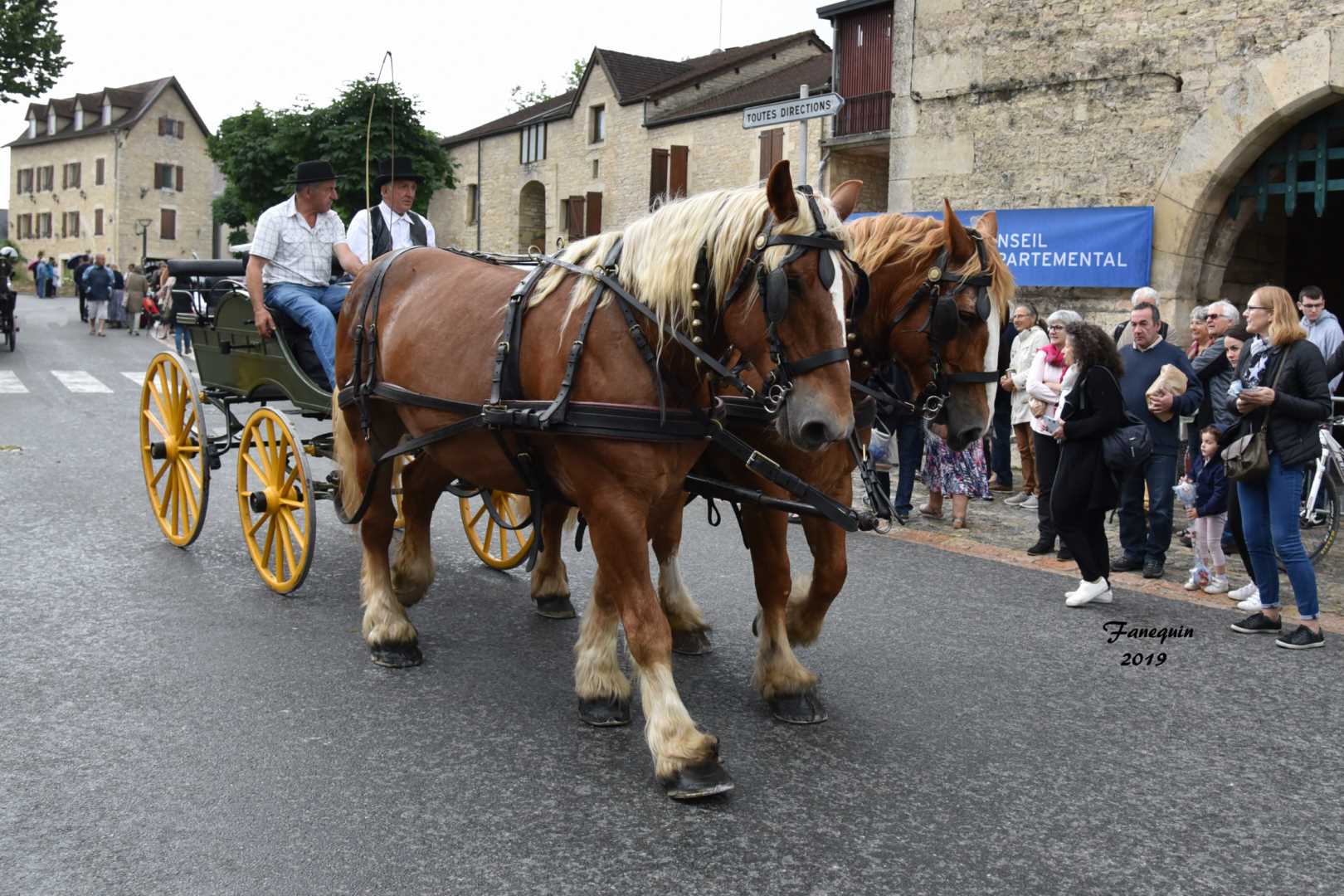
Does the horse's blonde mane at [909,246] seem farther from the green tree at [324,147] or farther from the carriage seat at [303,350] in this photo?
the green tree at [324,147]

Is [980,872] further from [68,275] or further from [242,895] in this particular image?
[68,275]

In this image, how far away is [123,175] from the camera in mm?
65938

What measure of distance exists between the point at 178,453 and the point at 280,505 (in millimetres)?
1392

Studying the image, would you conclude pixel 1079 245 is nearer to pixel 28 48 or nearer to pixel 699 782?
pixel 699 782

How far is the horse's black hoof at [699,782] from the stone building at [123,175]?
6784cm

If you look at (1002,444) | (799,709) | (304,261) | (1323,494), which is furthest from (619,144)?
(799,709)

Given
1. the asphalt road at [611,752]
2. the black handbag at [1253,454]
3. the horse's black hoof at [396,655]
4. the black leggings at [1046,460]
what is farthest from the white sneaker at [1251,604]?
the horse's black hoof at [396,655]

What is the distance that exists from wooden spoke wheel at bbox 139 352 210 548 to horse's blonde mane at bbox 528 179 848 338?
364 cm

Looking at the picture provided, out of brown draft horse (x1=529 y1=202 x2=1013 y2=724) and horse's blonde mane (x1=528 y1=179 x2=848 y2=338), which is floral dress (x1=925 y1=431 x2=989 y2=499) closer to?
brown draft horse (x1=529 y1=202 x2=1013 y2=724)

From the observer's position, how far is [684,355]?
3.86m

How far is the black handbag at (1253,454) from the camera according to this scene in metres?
5.70

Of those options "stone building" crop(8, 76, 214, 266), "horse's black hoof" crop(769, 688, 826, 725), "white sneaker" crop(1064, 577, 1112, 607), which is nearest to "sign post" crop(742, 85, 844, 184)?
"white sneaker" crop(1064, 577, 1112, 607)

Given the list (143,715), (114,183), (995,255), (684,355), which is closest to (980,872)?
(684,355)

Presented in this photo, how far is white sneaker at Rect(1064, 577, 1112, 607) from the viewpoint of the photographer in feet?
21.1
